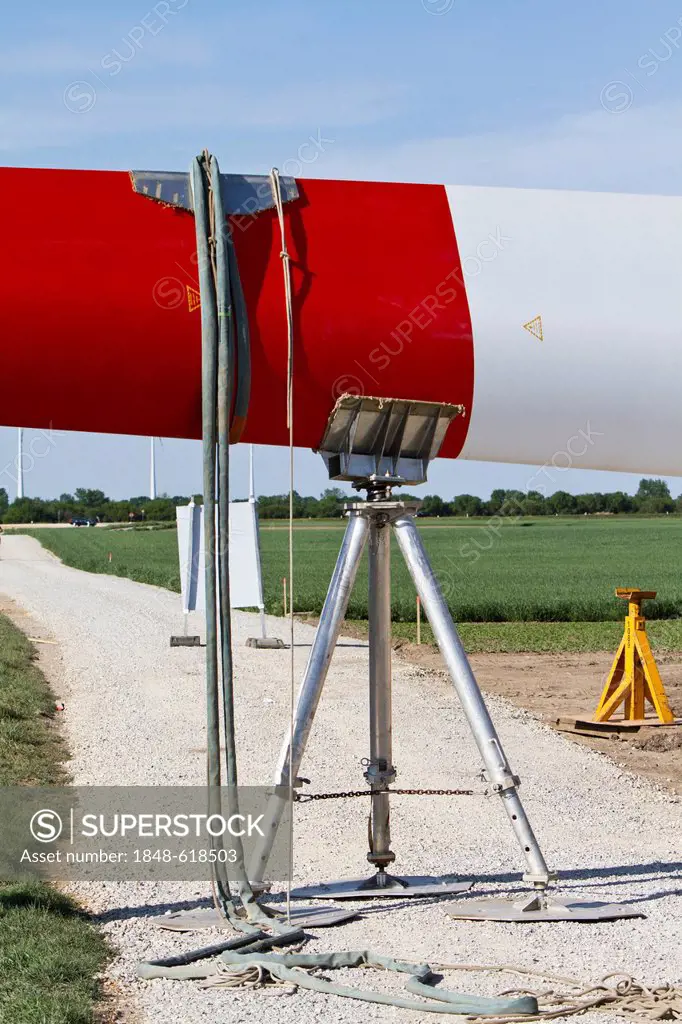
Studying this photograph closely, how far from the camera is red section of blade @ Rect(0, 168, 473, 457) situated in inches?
203

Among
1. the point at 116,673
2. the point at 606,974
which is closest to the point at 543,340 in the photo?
the point at 606,974

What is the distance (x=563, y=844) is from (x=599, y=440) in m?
2.58

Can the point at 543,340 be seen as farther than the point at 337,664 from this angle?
No

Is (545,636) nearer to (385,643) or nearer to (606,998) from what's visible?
(385,643)

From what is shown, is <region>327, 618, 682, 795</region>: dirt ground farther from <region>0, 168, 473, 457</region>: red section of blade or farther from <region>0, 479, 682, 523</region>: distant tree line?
<region>0, 479, 682, 523</region>: distant tree line

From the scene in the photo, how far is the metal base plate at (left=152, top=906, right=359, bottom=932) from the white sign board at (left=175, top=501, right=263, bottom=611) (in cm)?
1050

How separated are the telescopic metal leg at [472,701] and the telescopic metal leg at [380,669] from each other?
11cm

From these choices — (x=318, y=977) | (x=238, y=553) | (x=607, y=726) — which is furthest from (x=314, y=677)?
(x=238, y=553)

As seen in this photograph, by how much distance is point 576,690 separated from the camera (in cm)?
1465

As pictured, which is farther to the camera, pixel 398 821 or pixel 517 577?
pixel 517 577

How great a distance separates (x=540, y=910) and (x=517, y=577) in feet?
98.0

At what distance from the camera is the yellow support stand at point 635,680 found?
1179 cm

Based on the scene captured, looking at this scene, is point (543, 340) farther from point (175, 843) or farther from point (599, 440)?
point (175, 843)

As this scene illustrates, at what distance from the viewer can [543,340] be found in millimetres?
5535
